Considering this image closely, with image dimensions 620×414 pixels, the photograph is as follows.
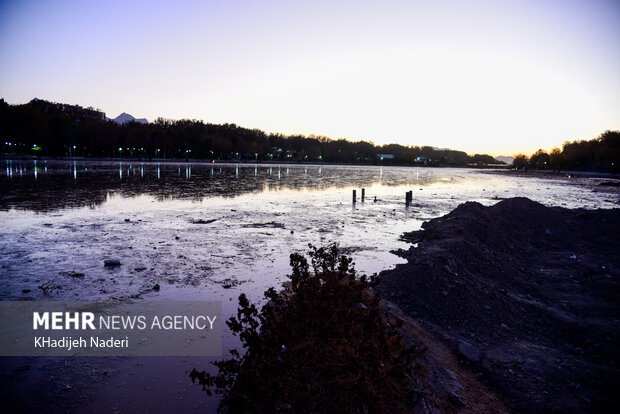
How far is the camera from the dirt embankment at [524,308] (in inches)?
196

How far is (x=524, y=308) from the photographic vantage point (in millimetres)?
7527

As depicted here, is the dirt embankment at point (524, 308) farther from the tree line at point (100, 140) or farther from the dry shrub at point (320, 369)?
the tree line at point (100, 140)

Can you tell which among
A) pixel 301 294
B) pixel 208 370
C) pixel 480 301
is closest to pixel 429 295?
pixel 480 301

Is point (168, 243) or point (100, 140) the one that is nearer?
point (168, 243)

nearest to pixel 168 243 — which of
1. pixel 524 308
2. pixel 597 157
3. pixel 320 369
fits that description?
pixel 320 369

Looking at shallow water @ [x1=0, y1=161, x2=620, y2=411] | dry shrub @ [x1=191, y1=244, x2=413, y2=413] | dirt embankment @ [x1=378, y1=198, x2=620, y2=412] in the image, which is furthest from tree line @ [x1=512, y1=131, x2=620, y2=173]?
dry shrub @ [x1=191, y1=244, x2=413, y2=413]

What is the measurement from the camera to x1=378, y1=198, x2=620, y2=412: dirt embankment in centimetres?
498

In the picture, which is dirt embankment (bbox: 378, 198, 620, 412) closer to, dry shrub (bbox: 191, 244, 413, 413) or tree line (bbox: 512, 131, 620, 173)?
dry shrub (bbox: 191, 244, 413, 413)

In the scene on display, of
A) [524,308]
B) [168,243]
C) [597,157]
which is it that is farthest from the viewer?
[597,157]

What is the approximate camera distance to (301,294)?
5.10m

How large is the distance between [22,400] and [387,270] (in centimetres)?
802

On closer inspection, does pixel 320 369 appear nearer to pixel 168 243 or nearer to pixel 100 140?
pixel 168 243

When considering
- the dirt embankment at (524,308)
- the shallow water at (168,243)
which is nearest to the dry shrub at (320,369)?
the shallow water at (168,243)

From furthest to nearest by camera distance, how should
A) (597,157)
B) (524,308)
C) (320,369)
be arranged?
(597,157), (524,308), (320,369)
